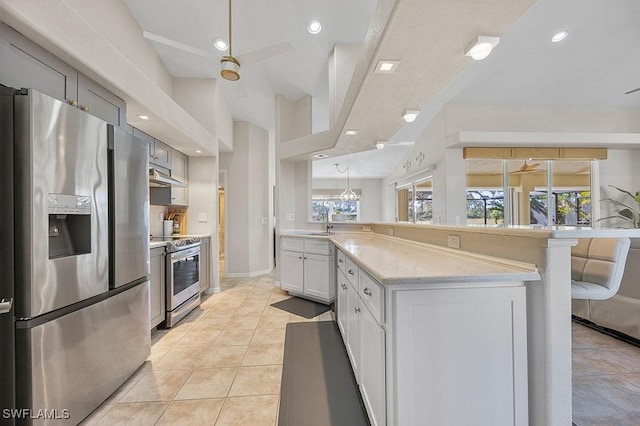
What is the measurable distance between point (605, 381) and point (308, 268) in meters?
2.82

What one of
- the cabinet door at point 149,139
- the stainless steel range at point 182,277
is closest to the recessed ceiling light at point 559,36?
the cabinet door at point 149,139

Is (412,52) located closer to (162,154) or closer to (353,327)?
(353,327)

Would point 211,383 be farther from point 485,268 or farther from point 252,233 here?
point 252,233

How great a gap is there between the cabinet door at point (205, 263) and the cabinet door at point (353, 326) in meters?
2.44

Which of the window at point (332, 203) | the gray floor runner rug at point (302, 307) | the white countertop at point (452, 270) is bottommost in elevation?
the gray floor runner rug at point (302, 307)

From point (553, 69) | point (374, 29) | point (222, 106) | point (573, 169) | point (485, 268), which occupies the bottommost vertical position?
point (485, 268)

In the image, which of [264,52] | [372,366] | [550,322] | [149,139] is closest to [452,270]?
[550,322]

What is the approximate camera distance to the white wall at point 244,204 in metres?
5.07

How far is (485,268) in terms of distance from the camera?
1310mm

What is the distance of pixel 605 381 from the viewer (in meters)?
1.82

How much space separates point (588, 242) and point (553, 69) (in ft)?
11.9

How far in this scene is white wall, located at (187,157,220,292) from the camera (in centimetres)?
403

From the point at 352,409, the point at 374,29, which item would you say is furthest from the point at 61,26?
the point at 352,409

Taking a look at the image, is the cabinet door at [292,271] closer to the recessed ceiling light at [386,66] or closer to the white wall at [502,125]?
the recessed ceiling light at [386,66]
